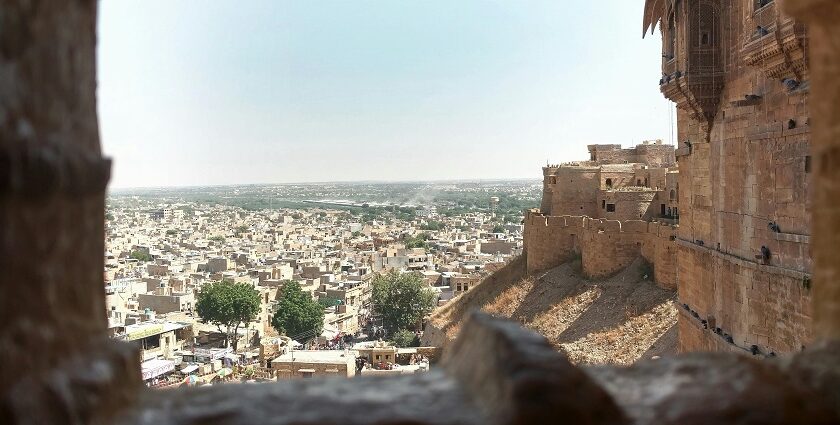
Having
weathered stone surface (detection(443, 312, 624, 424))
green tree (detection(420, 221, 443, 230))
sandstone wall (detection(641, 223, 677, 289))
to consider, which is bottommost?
green tree (detection(420, 221, 443, 230))

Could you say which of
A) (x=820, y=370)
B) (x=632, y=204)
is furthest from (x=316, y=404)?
(x=632, y=204)

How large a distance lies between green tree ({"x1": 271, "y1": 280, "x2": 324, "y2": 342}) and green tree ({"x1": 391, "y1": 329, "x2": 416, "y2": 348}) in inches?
128

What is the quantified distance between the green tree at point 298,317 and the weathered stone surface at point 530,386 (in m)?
29.1

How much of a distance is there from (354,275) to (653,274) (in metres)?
25.6

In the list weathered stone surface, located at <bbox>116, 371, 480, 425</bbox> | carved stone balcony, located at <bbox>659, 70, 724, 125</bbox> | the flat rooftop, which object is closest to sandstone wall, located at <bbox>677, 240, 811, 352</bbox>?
carved stone balcony, located at <bbox>659, 70, 724, 125</bbox>

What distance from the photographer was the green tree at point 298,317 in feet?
100

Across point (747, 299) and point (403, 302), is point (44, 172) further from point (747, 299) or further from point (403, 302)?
point (403, 302)

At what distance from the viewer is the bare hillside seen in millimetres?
16875

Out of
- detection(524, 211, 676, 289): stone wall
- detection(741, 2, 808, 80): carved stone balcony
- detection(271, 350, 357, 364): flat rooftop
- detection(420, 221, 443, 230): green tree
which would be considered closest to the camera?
detection(741, 2, 808, 80): carved stone balcony

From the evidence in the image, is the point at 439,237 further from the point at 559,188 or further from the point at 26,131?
the point at 26,131

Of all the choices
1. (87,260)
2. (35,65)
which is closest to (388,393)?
(87,260)

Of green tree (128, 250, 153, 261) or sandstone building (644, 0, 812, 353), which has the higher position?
sandstone building (644, 0, 812, 353)

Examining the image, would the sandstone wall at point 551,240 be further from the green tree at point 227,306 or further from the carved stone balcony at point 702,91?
the carved stone balcony at point 702,91

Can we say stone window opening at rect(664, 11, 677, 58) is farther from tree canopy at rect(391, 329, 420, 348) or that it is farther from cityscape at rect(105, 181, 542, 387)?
tree canopy at rect(391, 329, 420, 348)
